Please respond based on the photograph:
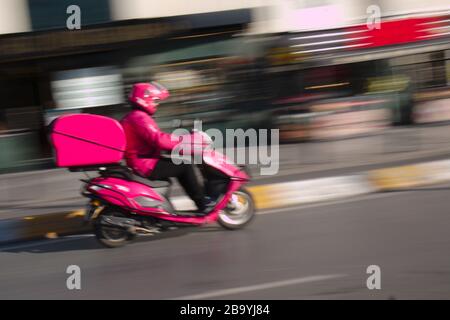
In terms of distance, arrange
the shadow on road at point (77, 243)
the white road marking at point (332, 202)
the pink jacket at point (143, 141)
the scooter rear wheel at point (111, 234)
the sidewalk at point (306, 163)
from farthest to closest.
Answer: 1. the sidewalk at point (306, 163)
2. the white road marking at point (332, 202)
3. the shadow on road at point (77, 243)
4. the scooter rear wheel at point (111, 234)
5. the pink jacket at point (143, 141)

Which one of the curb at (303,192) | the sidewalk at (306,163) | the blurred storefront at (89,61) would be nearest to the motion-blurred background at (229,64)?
the blurred storefront at (89,61)

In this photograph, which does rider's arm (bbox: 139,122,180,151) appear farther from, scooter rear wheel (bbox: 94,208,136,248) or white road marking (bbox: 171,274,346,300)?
white road marking (bbox: 171,274,346,300)

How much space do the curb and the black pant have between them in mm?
896

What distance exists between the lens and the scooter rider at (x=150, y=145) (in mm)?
6023

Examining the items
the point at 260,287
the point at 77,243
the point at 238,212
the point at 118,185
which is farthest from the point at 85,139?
the point at 260,287

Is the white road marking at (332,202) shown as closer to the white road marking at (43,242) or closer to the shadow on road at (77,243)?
the shadow on road at (77,243)

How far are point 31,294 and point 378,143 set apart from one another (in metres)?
7.83

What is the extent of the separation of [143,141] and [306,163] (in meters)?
4.48

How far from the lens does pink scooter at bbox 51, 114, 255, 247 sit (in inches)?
233

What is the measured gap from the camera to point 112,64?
12422 mm

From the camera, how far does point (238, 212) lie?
6477 millimetres

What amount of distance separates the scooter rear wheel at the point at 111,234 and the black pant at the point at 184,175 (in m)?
0.52

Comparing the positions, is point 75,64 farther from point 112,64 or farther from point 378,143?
point 378,143
